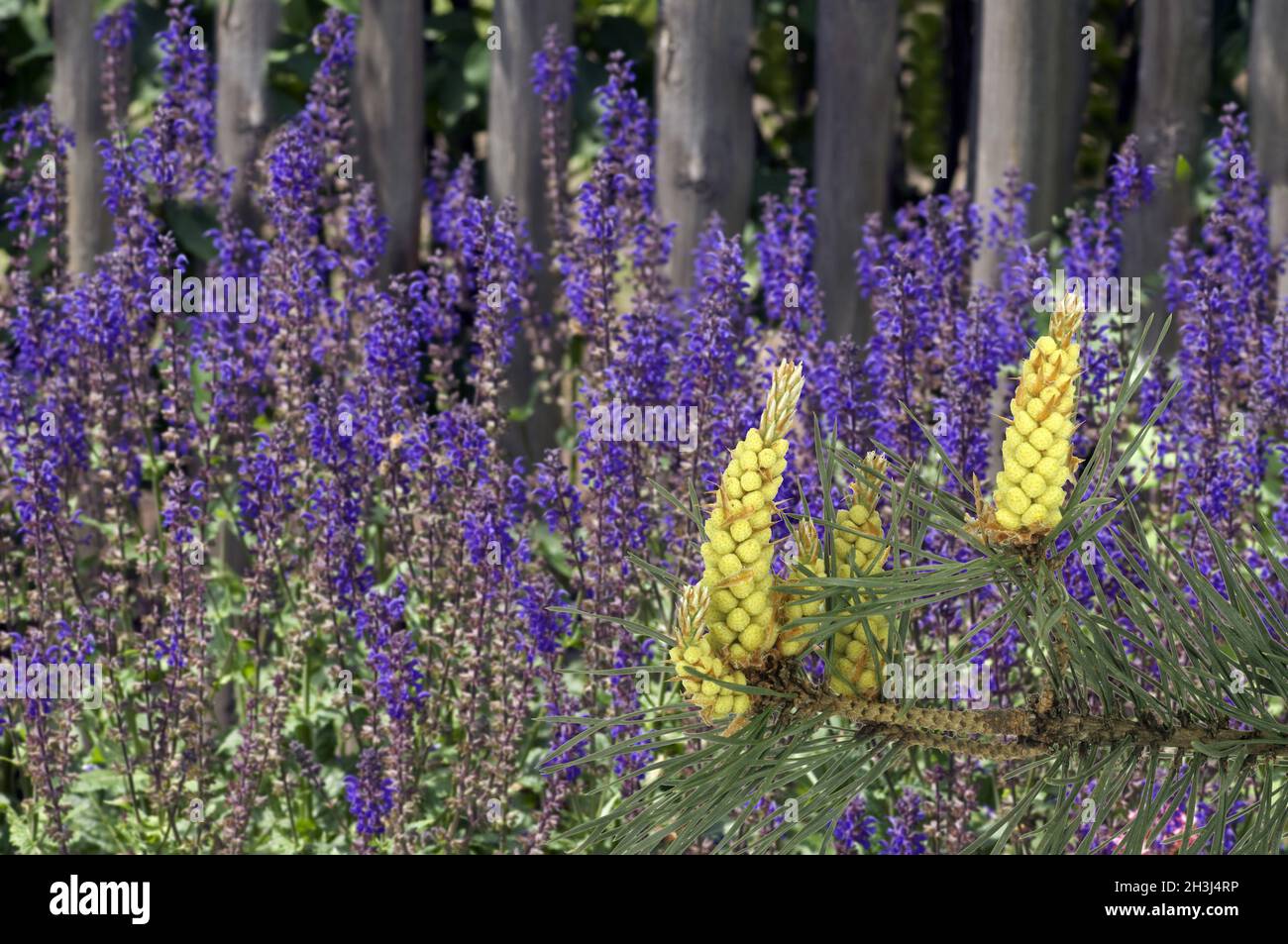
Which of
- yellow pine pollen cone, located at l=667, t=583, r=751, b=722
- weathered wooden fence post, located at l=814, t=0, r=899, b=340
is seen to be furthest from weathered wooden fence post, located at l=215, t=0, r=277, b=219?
yellow pine pollen cone, located at l=667, t=583, r=751, b=722

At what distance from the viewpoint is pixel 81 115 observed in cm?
496

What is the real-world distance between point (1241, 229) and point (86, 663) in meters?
2.93

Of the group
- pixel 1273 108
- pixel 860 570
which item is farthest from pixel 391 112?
pixel 860 570

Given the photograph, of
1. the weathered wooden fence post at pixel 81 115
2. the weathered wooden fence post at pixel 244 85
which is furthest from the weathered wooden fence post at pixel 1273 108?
the weathered wooden fence post at pixel 81 115

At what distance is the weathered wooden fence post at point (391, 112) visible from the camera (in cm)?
492

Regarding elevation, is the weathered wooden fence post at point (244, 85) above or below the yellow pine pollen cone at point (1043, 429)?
above

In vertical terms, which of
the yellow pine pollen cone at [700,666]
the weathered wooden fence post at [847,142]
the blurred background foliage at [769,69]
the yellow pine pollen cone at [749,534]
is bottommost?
the yellow pine pollen cone at [700,666]

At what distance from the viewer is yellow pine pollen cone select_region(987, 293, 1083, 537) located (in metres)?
1.19

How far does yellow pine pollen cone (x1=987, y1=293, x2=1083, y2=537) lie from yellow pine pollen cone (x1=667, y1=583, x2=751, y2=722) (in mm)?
252

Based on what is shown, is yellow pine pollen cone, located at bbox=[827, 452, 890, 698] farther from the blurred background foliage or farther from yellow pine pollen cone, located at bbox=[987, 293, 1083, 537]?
the blurred background foliage

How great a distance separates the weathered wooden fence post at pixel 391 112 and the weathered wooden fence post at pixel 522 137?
246 mm

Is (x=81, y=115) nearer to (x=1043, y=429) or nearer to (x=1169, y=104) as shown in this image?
(x=1169, y=104)

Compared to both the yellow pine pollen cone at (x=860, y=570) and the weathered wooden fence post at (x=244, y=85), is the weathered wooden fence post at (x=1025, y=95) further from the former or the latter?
the yellow pine pollen cone at (x=860, y=570)
